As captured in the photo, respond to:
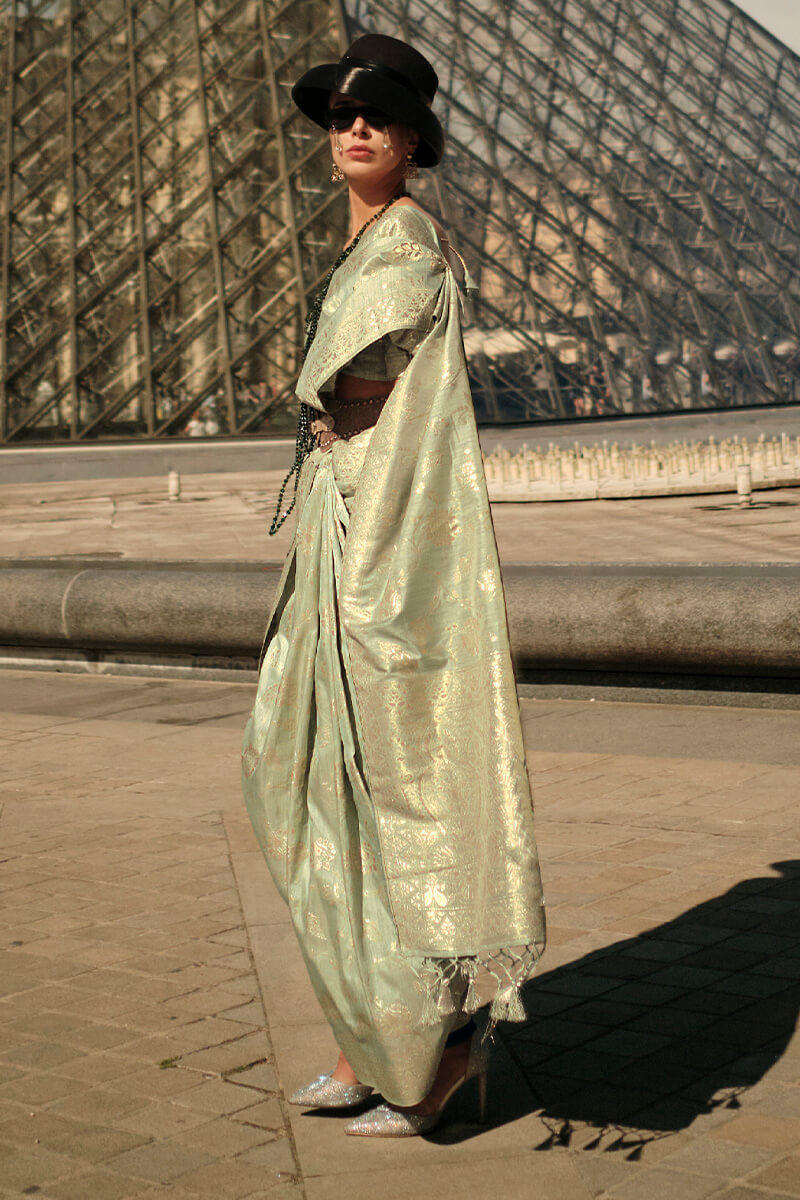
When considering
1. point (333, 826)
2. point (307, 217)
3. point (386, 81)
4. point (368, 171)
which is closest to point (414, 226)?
point (368, 171)

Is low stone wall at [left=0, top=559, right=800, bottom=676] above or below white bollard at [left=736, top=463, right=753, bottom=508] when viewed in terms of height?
below

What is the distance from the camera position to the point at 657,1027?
10.8 ft

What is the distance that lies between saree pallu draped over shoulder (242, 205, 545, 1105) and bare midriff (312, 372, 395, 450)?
0.04 metres

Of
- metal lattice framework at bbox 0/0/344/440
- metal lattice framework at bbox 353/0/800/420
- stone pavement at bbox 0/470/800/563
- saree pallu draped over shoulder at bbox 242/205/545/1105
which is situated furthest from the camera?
metal lattice framework at bbox 0/0/344/440

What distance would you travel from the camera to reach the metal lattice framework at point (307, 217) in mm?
32312

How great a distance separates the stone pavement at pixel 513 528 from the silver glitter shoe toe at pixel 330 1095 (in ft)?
27.6

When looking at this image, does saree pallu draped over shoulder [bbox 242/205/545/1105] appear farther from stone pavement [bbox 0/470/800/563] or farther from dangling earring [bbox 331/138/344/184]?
stone pavement [bbox 0/470/800/563]

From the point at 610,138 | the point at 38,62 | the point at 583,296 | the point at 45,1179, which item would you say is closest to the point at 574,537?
the point at 45,1179

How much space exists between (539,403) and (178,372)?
7.49m

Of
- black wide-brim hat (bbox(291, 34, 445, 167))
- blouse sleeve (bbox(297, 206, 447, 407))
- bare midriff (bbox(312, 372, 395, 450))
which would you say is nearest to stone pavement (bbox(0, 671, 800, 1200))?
bare midriff (bbox(312, 372, 395, 450))

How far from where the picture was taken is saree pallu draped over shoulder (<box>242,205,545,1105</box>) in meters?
2.66

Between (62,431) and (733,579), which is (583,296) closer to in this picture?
(62,431)

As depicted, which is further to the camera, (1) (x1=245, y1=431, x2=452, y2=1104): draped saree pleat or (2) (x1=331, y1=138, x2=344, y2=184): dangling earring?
(2) (x1=331, y1=138, x2=344, y2=184): dangling earring

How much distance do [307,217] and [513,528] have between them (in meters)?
19.2
